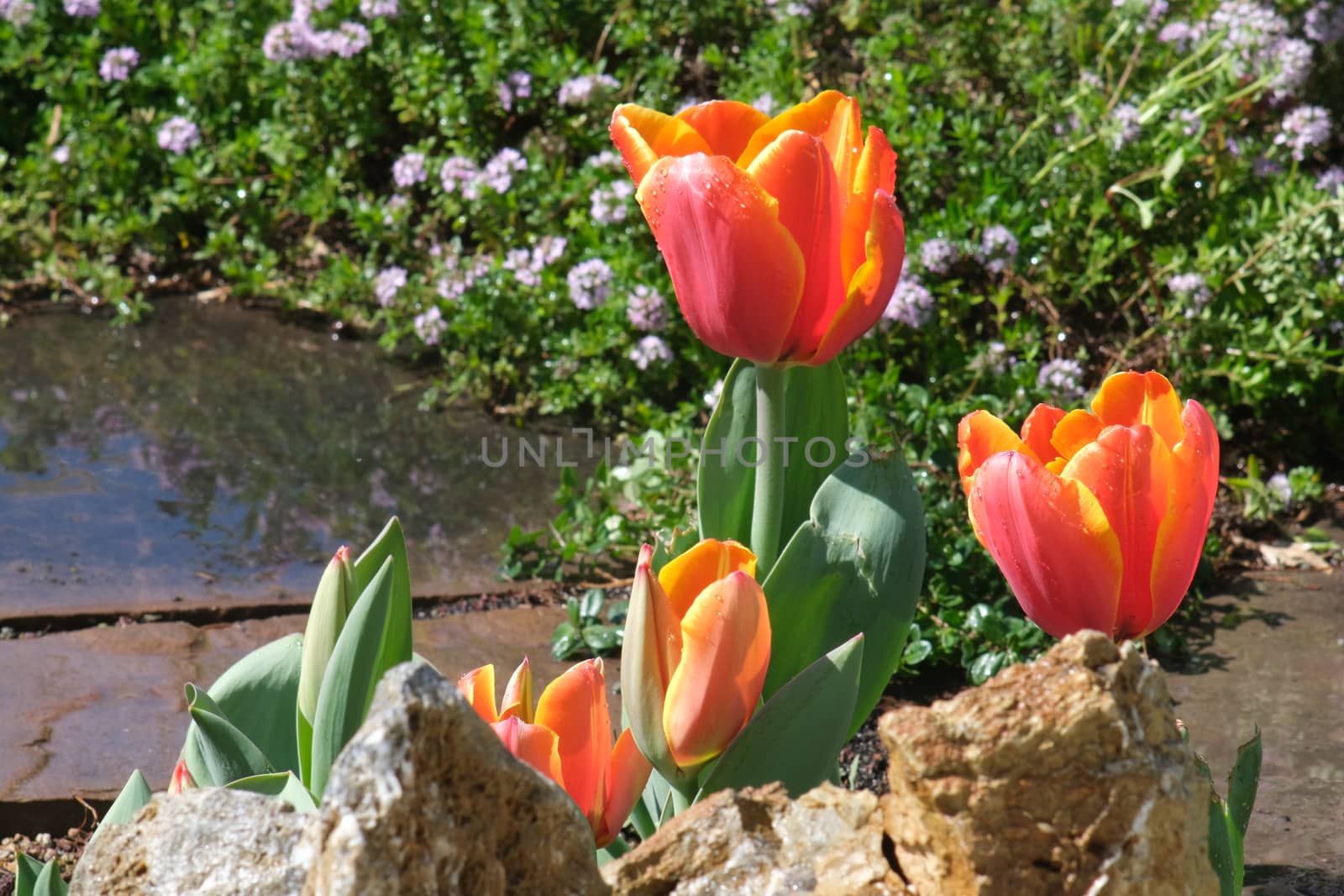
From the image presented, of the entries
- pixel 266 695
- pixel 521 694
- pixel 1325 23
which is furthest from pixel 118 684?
pixel 1325 23

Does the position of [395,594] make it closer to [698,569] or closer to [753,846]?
[698,569]

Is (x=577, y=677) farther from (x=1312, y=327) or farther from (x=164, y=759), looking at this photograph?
(x=1312, y=327)

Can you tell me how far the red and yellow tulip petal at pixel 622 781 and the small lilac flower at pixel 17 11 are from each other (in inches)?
181

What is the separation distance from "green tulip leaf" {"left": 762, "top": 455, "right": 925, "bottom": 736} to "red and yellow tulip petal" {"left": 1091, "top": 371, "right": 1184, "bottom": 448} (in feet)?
0.56

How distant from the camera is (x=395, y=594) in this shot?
1078mm

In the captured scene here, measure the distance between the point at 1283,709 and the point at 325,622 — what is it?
174 centimetres

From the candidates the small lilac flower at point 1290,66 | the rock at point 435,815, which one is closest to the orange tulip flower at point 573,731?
the rock at point 435,815

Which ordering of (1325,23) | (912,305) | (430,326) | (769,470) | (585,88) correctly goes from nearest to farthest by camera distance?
(769,470) → (912,305) → (430,326) → (1325,23) → (585,88)

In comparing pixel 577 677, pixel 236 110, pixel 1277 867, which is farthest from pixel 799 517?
pixel 236 110

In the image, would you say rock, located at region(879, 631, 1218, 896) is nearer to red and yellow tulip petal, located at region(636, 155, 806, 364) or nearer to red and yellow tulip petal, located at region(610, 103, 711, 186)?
→ red and yellow tulip petal, located at region(636, 155, 806, 364)

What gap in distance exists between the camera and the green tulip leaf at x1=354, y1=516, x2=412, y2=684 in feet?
3.54

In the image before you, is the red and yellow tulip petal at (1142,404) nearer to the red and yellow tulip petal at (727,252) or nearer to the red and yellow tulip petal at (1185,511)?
the red and yellow tulip petal at (1185,511)

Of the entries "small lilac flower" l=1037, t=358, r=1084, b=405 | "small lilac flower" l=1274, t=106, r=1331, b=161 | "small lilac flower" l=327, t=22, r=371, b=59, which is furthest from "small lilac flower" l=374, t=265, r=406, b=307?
"small lilac flower" l=1274, t=106, r=1331, b=161

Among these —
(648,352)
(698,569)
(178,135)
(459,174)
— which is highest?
(178,135)
